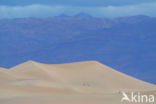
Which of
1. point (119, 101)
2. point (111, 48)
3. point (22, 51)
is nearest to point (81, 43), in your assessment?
point (111, 48)


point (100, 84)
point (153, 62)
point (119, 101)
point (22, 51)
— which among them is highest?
point (22, 51)

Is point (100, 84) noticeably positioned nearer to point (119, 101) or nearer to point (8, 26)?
point (119, 101)

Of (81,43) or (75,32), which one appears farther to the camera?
(75,32)

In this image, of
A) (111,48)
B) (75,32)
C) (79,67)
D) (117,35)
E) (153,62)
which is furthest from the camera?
(75,32)

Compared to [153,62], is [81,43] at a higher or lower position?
higher

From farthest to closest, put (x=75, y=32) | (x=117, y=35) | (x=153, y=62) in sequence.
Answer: (x=75, y=32), (x=117, y=35), (x=153, y=62)

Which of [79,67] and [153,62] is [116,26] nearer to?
[153,62]

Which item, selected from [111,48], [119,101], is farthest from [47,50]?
[119,101]
